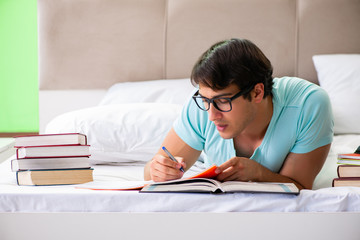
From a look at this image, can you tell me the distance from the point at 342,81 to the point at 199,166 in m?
0.97

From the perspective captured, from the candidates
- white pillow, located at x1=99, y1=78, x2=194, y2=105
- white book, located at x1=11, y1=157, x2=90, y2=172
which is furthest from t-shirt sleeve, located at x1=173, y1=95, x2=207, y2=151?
white pillow, located at x1=99, y1=78, x2=194, y2=105

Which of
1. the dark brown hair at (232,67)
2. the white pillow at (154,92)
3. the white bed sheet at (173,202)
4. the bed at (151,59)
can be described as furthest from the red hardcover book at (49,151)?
the white pillow at (154,92)

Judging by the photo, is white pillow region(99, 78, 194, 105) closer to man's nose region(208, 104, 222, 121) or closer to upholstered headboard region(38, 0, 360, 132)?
upholstered headboard region(38, 0, 360, 132)

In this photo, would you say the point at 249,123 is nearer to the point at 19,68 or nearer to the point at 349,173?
the point at 349,173

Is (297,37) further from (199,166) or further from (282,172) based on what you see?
(282,172)

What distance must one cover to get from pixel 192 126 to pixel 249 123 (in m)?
0.21

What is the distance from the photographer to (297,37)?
277 cm

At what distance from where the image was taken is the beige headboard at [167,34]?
108 inches

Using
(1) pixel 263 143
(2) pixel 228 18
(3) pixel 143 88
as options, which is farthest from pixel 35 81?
(1) pixel 263 143

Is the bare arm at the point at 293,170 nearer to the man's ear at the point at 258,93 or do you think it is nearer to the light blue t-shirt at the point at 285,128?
the light blue t-shirt at the point at 285,128

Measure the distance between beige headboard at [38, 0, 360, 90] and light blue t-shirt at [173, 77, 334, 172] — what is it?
3.94 ft

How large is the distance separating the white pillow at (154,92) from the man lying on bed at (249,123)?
2.63ft

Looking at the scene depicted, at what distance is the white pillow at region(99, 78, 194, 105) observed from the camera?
2.49 meters

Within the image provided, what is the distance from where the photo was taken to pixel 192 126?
1.63 metres
